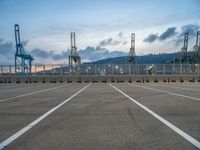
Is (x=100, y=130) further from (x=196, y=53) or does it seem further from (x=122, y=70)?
(x=196, y=53)

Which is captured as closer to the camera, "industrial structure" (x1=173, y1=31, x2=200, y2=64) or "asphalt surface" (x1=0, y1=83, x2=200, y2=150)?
"asphalt surface" (x1=0, y1=83, x2=200, y2=150)

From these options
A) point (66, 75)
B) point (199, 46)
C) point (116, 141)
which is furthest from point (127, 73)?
point (199, 46)

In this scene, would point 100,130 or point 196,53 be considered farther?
point 196,53

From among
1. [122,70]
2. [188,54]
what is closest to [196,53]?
[188,54]

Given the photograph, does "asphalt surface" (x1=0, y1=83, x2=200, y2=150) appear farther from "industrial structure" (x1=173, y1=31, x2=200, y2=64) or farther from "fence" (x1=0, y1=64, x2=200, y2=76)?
"industrial structure" (x1=173, y1=31, x2=200, y2=64)

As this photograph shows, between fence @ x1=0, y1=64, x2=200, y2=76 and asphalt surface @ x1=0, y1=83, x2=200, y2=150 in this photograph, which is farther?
fence @ x1=0, y1=64, x2=200, y2=76

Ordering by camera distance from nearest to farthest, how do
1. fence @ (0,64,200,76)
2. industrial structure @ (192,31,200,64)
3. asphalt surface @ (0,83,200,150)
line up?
asphalt surface @ (0,83,200,150)
fence @ (0,64,200,76)
industrial structure @ (192,31,200,64)

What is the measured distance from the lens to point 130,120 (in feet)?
26.7

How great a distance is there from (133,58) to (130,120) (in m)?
132

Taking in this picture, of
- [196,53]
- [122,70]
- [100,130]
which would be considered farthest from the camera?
[196,53]

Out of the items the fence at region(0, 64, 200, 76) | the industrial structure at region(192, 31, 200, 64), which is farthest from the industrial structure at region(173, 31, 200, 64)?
the fence at region(0, 64, 200, 76)

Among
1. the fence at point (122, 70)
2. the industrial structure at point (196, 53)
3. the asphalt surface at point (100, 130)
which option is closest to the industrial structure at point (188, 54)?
the industrial structure at point (196, 53)

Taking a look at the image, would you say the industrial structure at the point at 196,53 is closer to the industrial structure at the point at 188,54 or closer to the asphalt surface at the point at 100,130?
the industrial structure at the point at 188,54

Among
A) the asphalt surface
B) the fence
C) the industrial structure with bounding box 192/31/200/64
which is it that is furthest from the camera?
the industrial structure with bounding box 192/31/200/64
